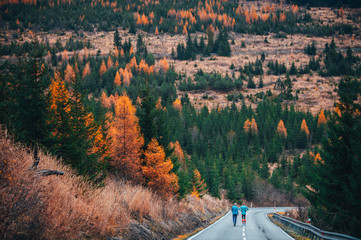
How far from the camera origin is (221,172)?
290ft

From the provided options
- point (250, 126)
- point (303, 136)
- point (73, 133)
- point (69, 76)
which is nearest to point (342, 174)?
point (73, 133)

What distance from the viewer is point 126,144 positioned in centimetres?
2536

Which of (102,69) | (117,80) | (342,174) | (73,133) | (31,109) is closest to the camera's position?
(31,109)

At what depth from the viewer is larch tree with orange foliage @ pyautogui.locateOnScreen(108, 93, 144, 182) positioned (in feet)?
80.3

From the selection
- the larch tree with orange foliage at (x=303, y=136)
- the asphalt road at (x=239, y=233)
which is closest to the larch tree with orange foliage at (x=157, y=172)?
the asphalt road at (x=239, y=233)

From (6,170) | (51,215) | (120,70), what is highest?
(6,170)

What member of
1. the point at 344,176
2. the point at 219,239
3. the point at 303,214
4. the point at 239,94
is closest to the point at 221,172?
the point at 303,214

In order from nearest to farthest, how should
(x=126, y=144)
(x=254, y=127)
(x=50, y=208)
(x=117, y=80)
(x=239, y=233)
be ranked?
(x=50, y=208) < (x=239, y=233) < (x=126, y=144) < (x=254, y=127) < (x=117, y=80)

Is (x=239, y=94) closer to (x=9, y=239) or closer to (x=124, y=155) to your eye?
(x=124, y=155)

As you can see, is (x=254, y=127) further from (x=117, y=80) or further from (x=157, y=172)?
(x=157, y=172)

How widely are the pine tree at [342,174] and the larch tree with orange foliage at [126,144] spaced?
1576 centimetres

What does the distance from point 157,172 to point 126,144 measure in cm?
439

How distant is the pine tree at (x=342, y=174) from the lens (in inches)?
619

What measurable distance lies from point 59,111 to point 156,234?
13.6 meters
